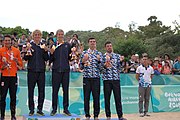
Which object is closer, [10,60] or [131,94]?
[10,60]

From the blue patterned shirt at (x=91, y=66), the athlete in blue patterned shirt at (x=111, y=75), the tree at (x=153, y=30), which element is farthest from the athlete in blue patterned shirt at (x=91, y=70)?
the tree at (x=153, y=30)

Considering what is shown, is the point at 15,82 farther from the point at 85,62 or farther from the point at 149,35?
the point at 149,35

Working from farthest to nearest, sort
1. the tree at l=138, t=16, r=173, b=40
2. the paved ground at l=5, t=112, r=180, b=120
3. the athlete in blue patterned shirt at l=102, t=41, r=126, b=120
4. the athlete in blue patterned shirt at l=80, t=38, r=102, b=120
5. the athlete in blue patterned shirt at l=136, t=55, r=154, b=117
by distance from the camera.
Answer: the tree at l=138, t=16, r=173, b=40, the athlete in blue patterned shirt at l=136, t=55, r=154, b=117, the paved ground at l=5, t=112, r=180, b=120, the athlete in blue patterned shirt at l=102, t=41, r=126, b=120, the athlete in blue patterned shirt at l=80, t=38, r=102, b=120

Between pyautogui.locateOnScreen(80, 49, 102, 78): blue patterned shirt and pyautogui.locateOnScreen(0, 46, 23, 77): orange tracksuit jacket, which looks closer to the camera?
pyautogui.locateOnScreen(0, 46, 23, 77): orange tracksuit jacket

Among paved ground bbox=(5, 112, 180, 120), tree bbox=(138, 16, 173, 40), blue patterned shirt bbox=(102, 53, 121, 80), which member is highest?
tree bbox=(138, 16, 173, 40)

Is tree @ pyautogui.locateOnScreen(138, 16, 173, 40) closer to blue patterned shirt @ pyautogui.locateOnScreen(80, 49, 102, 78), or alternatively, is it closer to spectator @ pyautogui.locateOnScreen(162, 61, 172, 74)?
spectator @ pyautogui.locateOnScreen(162, 61, 172, 74)

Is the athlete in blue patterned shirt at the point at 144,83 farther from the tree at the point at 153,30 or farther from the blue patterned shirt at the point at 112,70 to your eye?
the tree at the point at 153,30

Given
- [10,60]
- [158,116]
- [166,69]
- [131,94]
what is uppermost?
[10,60]

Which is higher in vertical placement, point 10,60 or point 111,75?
point 10,60

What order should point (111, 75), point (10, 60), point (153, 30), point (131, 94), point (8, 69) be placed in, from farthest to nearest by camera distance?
point (153, 30) < point (131, 94) < point (111, 75) < point (10, 60) < point (8, 69)

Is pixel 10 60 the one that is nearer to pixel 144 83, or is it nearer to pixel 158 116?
pixel 144 83

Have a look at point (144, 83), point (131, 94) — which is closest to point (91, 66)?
point (144, 83)

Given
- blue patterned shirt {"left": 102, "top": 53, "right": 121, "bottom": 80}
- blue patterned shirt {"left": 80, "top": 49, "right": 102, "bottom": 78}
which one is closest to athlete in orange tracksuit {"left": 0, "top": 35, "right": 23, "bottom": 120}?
blue patterned shirt {"left": 80, "top": 49, "right": 102, "bottom": 78}

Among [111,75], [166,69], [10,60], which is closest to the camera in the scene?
[10,60]
